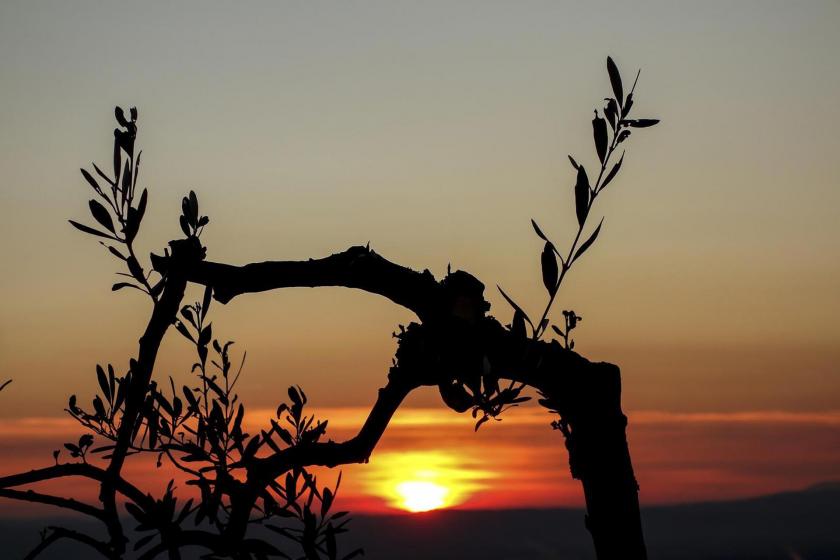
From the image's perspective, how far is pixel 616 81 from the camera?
5266 millimetres

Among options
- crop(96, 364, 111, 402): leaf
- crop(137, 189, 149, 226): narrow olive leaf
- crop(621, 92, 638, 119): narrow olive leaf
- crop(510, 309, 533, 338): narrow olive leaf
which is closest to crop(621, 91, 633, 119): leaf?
crop(621, 92, 638, 119): narrow olive leaf

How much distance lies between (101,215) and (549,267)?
8.64ft

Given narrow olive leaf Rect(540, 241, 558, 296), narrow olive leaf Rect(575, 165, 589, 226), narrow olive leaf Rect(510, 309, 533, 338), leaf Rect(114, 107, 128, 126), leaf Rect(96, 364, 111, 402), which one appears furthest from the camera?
leaf Rect(96, 364, 111, 402)

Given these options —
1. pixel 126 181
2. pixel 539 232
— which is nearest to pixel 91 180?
pixel 126 181

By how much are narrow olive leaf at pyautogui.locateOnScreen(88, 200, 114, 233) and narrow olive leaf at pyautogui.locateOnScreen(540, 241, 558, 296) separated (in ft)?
8.35

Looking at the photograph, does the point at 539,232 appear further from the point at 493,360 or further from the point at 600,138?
the point at 493,360

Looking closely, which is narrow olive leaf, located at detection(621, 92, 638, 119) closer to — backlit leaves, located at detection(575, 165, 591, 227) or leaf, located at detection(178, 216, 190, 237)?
backlit leaves, located at detection(575, 165, 591, 227)

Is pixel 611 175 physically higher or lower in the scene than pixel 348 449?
higher

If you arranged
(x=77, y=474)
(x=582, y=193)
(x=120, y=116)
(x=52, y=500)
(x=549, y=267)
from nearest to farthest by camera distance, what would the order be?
(x=52, y=500), (x=77, y=474), (x=582, y=193), (x=549, y=267), (x=120, y=116)

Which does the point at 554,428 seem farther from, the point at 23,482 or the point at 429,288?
the point at 23,482

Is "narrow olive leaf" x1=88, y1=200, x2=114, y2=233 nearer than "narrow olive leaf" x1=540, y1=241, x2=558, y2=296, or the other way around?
"narrow olive leaf" x1=540, y1=241, x2=558, y2=296

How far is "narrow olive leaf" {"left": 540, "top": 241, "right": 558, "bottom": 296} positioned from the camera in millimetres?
5191

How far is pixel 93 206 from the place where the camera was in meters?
5.64

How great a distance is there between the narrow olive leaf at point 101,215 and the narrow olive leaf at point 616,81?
2992 mm
